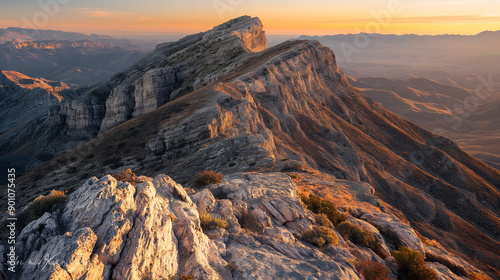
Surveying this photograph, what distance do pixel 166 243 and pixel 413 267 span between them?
503 inches

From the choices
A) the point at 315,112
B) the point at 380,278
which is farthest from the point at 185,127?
the point at 315,112

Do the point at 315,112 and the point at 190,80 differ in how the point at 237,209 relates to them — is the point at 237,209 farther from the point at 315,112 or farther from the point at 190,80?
the point at 190,80

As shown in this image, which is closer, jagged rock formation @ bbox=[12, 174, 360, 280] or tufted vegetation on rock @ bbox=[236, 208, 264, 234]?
jagged rock formation @ bbox=[12, 174, 360, 280]

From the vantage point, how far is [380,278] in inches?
457

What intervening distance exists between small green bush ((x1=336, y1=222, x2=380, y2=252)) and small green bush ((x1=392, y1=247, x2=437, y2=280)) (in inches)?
58.0

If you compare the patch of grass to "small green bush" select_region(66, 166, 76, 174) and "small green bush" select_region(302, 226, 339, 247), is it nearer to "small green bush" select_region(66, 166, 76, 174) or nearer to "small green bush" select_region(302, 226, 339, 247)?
"small green bush" select_region(302, 226, 339, 247)

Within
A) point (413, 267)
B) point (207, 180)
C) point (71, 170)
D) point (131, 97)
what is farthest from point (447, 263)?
point (131, 97)

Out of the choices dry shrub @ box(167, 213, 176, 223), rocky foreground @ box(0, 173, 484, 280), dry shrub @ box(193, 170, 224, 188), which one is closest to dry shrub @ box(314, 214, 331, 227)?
rocky foreground @ box(0, 173, 484, 280)

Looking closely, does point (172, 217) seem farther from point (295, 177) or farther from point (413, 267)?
point (295, 177)

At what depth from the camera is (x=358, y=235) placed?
1537cm

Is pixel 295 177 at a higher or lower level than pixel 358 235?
lower

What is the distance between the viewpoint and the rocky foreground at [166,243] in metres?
7.96

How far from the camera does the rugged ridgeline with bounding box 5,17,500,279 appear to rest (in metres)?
17.5

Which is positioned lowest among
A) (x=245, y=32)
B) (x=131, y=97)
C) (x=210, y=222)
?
(x=131, y=97)
